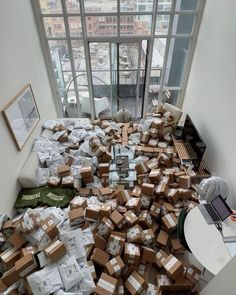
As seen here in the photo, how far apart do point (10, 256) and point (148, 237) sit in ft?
5.16

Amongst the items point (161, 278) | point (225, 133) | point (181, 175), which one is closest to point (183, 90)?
point (225, 133)

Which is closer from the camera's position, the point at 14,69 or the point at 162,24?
the point at 14,69

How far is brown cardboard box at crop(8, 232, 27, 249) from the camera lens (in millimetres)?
2371

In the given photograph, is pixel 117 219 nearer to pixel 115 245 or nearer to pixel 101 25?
pixel 115 245

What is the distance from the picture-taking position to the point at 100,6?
3.88 m

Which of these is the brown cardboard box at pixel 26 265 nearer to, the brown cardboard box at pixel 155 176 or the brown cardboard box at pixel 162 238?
the brown cardboard box at pixel 162 238

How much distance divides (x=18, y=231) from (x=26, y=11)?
11.5 feet

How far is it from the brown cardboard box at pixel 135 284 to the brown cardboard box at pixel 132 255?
15 cm

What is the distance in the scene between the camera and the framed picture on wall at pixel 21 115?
287cm

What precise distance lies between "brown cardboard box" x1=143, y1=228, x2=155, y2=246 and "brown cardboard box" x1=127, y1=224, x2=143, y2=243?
0.19 feet

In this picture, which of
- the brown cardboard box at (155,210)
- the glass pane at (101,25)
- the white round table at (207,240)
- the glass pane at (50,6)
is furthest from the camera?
the glass pane at (101,25)

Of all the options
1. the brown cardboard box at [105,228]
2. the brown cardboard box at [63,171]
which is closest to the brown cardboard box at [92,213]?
the brown cardboard box at [105,228]

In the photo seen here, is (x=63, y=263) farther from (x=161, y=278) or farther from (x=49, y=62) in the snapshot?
(x=49, y=62)

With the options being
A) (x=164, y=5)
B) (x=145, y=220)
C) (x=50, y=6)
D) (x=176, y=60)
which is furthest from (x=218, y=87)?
(x=50, y=6)
